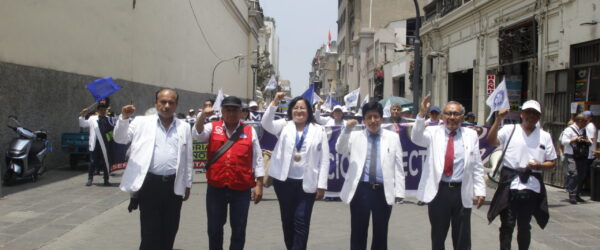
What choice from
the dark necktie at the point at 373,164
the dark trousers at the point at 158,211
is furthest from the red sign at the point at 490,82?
the dark trousers at the point at 158,211

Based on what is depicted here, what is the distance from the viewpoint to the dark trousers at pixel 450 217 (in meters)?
5.52

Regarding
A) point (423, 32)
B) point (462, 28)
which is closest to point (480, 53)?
point (462, 28)

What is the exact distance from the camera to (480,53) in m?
21.0

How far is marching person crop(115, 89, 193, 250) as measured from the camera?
5121 mm

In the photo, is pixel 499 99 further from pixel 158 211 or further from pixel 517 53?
pixel 517 53

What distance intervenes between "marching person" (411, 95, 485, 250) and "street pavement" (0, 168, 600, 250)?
5.53 feet

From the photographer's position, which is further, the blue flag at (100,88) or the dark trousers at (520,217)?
the blue flag at (100,88)

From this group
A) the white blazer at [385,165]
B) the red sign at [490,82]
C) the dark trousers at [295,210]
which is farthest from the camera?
the red sign at [490,82]

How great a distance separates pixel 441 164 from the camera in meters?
5.54

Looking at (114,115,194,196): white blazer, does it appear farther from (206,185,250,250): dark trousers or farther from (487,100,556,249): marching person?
(487,100,556,249): marching person

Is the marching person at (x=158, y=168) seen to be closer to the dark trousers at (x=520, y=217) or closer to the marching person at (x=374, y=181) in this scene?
the marching person at (x=374, y=181)

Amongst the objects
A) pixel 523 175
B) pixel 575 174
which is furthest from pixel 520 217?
pixel 575 174

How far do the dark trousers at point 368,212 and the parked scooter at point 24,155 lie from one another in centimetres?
802

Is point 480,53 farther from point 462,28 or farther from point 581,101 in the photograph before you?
point 581,101
